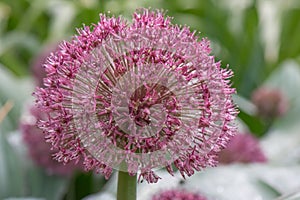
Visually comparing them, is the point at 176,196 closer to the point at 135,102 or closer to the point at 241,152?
the point at 135,102

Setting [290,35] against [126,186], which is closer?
[126,186]

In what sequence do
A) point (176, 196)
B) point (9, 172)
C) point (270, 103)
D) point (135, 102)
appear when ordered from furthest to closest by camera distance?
point (270, 103)
point (9, 172)
point (176, 196)
point (135, 102)

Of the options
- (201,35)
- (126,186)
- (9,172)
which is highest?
(201,35)

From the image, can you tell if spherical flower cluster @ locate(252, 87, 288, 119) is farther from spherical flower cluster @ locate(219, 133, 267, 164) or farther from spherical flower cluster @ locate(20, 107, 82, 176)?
spherical flower cluster @ locate(20, 107, 82, 176)

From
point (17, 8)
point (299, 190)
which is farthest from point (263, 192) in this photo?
point (17, 8)

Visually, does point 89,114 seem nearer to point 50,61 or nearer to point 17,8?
point 50,61

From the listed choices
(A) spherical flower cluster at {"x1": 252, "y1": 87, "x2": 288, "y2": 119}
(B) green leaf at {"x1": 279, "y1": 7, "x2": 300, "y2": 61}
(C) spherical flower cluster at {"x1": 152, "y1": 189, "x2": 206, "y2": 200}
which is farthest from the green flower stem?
(B) green leaf at {"x1": 279, "y1": 7, "x2": 300, "y2": 61}

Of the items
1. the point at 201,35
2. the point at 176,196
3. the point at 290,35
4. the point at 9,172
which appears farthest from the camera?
the point at 290,35

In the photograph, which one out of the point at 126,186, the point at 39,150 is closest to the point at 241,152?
the point at 39,150

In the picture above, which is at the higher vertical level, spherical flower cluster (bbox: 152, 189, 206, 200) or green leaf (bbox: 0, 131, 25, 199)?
green leaf (bbox: 0, 131, 25, 199)
